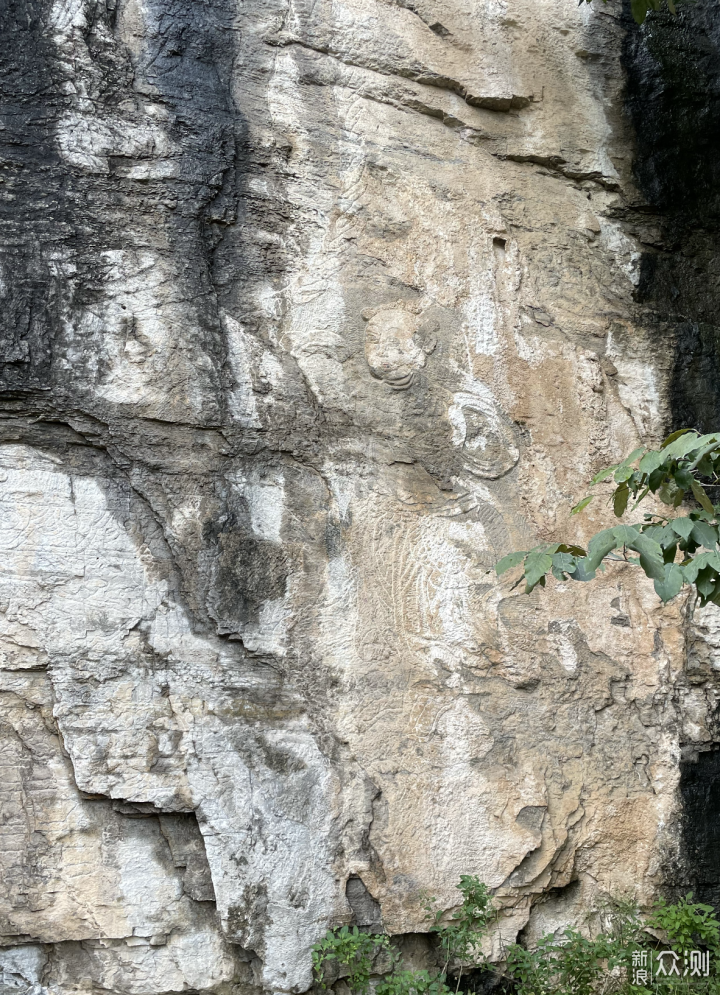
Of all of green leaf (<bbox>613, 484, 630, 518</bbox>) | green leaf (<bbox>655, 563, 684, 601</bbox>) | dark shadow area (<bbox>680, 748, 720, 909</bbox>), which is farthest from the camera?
dark shadow area (<bbox>680, 748, 720, 909</bbox>)

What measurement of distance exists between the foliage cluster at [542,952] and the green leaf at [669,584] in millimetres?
1085

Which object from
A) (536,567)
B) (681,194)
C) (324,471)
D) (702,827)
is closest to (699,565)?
(536,567)

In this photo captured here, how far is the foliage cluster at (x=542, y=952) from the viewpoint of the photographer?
84.2 inches

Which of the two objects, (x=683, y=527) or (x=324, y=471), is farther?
(x=324, y=471)

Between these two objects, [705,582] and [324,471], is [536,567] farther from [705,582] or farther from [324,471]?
[324,471]

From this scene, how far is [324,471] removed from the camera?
239cm

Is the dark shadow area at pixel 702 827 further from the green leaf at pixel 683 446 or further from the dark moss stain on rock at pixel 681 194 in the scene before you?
the green leaf at pixel 683 446

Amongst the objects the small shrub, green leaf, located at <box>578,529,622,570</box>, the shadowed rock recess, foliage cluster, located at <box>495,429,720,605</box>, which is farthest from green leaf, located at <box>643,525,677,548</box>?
the small shrub

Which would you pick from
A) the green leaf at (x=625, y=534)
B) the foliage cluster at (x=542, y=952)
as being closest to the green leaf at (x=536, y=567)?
the green leaf at (x=625, y=534)

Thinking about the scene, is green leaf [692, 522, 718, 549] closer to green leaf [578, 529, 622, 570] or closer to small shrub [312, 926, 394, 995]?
green leaf [578, 529, 622, 570]

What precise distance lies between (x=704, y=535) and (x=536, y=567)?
301 mm

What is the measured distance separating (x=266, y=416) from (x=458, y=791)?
3.58 ft

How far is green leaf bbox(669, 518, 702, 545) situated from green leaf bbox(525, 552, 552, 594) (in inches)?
9.1

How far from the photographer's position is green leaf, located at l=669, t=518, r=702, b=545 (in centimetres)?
162
